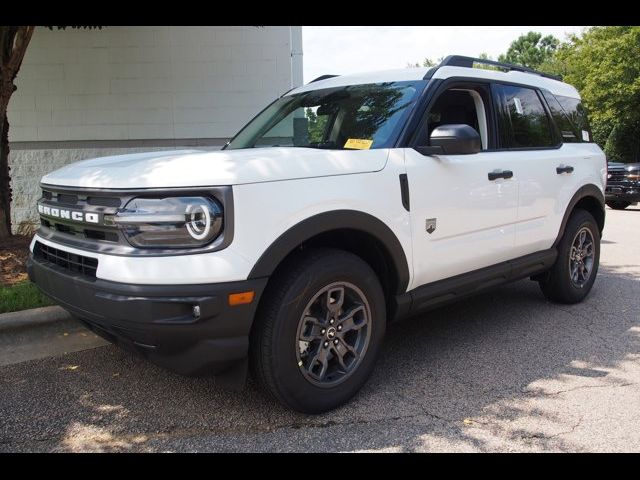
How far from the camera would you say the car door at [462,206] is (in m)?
3.41

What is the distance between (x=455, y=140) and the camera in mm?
3324

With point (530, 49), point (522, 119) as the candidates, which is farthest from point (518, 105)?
point (530, 49)

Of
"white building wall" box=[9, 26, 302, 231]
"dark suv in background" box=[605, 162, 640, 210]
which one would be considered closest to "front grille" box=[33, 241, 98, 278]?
"white building wall" box=[9, 26, 302, 231]

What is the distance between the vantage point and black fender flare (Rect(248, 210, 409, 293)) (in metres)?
2.68

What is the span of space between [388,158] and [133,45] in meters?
7.16

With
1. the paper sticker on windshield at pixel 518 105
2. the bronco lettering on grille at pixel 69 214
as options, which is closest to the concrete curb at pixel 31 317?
the bronco lettering on grille at pixel 69 214

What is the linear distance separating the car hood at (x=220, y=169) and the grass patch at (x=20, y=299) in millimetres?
1544

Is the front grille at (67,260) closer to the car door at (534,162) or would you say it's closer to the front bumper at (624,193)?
the car door at (534,162)

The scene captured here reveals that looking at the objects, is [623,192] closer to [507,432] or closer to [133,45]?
[133,45]

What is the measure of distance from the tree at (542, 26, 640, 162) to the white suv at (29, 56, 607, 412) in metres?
26.2

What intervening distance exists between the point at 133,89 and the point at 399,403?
759 centimetres

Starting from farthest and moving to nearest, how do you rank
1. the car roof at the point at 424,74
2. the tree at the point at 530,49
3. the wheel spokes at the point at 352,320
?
the tree at the point at 530,49 → the car roof at the point at 424,74 → the wheel spokes at the point at 352,320

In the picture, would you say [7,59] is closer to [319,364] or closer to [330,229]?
[330,229]
